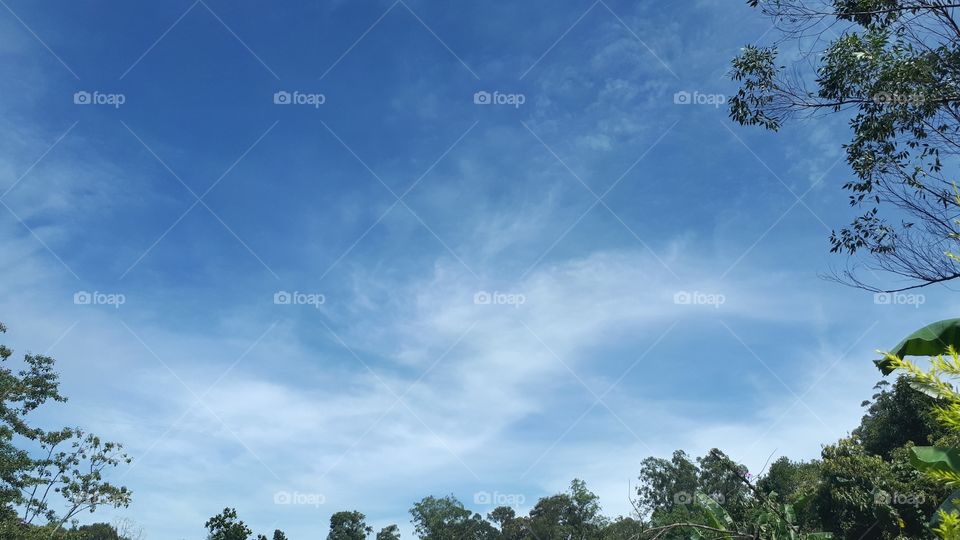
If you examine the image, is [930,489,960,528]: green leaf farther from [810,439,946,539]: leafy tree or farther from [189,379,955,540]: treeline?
[810,439,946,539]: leafy tree

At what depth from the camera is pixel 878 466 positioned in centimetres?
2155

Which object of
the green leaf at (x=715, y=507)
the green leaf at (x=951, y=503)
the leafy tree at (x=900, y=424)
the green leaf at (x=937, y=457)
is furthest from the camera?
the leafy tree at (x=900, y=424)

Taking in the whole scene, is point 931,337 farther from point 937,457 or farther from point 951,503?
point 937,457

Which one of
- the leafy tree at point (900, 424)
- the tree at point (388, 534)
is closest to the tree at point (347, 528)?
the tree at point (388, 534)

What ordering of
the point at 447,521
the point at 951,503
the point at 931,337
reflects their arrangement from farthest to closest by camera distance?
the point at 447,521 < the point at 931,337 < the point at 951,503

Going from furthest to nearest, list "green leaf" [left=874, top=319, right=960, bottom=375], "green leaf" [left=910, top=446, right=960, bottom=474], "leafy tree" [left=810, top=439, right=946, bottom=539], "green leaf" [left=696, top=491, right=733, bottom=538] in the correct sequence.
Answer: "leafy tree" [left=810, top=439, right=946, bottom=539], "green leaf" [left=696, top=491, right=733, bottom=538], "green leaf" [left=874, top=319, right=960, bottom=375], "green leaf" [left=910, top=446, right=960, bottom=474]

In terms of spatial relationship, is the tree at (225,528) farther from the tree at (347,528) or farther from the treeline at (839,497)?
the tree at (347,528)

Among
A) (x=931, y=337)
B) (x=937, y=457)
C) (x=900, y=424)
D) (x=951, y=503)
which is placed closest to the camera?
(x=937, y=457)

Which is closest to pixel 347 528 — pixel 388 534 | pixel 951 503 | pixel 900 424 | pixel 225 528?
pixel 388 534

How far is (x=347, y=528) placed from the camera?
74312mm

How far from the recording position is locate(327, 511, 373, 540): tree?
74.0 meters

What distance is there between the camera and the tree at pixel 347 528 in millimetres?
74000

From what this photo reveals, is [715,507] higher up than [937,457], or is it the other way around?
[715,507]

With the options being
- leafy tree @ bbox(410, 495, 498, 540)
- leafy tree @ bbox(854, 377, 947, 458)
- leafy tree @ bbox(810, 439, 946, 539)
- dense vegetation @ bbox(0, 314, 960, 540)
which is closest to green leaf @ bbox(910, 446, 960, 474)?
dense vegetation @ bbox(0, 314, 960, 540)
